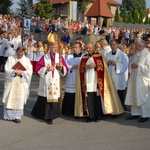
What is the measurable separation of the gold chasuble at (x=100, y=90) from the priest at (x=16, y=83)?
1.26 m

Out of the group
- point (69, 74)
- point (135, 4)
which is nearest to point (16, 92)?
point (69, 74)

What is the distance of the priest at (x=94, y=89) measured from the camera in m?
8.77

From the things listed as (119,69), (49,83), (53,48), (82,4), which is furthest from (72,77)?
(82,4)

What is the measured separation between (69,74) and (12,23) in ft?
58.1

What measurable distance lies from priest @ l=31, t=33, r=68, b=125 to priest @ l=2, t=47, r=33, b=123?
371 millimetres

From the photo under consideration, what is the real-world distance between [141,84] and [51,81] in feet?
6.97

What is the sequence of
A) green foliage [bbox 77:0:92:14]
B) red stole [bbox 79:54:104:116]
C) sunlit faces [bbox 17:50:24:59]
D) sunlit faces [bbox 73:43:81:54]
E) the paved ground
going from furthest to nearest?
green foliage [bbox 77:0:92:14]
sunlit faces [bbox 73:43:81:54]
red stole [bbox 79:54:104:116]
sunlit faces [bbox 17:50:24:59]
the paved ground

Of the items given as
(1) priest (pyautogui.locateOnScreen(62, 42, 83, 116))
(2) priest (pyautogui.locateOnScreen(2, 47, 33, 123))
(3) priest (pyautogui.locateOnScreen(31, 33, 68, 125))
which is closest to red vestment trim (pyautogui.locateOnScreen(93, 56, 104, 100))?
(1) priest (pyautogui.locateOnScreen(62, 42, 83, 116))

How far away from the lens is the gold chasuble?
346 inches

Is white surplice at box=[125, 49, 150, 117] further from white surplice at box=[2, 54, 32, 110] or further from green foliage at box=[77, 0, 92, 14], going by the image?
green foliage at box=[77, 0, 92, 14]

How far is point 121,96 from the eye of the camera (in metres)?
9.84

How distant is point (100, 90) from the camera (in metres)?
8.80

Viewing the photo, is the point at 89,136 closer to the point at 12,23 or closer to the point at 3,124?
the point at 3,124

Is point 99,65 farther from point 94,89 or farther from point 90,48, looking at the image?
point 94,89
